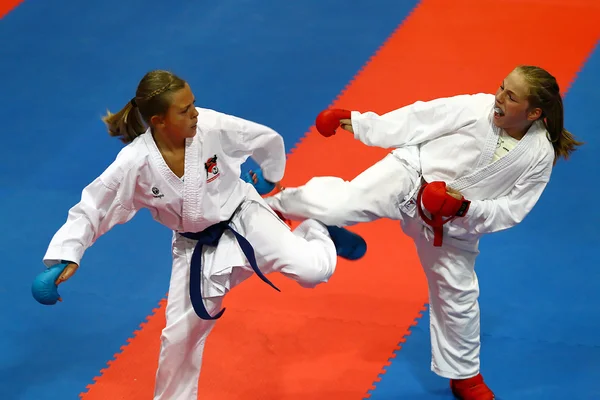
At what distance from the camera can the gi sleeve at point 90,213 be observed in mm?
3783

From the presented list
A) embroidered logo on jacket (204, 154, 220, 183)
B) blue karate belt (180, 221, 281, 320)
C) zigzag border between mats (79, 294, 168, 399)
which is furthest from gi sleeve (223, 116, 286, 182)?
zigzag border between mats (79, 294, 168, 399)

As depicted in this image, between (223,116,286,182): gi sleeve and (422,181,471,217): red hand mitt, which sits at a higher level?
(223,116,286,182): gi sleeve

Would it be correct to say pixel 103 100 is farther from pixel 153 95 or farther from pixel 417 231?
pixel 417 231

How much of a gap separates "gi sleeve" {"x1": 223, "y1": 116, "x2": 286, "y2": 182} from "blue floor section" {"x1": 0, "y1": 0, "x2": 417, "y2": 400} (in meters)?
1.55

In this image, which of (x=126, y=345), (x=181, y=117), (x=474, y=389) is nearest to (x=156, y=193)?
(x=181, y=117)

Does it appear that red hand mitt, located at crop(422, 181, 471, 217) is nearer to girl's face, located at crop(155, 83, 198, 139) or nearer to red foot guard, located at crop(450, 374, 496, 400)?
girl's face, located at crop(155, 83, 198, 139)

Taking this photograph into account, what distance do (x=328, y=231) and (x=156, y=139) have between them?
93 centimetres

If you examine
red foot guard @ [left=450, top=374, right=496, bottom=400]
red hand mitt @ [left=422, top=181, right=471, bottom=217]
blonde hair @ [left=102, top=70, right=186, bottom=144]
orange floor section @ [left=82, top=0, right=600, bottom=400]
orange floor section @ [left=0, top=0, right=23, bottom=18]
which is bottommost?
red foot guard @ [left=450, top=374, right=496, bottom=400]

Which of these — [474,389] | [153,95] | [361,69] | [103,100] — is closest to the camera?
[153,95]

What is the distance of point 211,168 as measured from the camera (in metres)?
3.98

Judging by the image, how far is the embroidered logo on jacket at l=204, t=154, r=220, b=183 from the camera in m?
3.97

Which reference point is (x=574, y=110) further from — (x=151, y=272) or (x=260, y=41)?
(x=151, y=272)

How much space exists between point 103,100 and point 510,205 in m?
4.18

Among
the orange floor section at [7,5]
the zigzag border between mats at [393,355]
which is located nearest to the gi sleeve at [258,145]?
the zigzag border between mats at [393,355]
